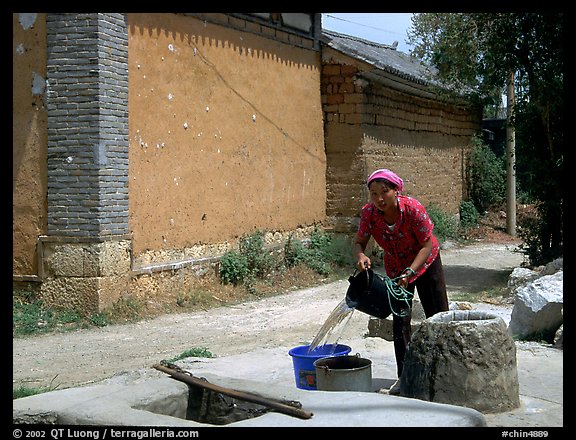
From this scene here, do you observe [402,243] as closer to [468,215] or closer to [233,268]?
[233,268]

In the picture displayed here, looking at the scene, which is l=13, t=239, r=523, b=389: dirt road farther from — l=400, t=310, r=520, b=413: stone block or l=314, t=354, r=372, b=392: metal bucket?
l=400, t=310, r=520, b=413: stone block

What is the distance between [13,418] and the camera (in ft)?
12.2

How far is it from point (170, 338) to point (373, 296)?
3587 mm

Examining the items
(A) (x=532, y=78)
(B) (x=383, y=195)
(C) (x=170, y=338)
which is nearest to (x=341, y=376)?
(B) (x=383, y=195)

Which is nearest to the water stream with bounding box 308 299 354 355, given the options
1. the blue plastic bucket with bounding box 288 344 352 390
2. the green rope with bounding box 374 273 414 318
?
the blue plastic bucket with bounding box 288 344 352 390

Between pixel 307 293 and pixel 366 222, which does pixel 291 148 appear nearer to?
pixel 307 293

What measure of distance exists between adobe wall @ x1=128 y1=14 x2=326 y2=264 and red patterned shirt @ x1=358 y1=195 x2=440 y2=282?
4596mm

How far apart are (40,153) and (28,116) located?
0.45 metres

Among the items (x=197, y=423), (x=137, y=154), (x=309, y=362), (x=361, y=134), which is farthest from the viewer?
(x=361, y=134)

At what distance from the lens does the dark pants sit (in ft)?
16.8

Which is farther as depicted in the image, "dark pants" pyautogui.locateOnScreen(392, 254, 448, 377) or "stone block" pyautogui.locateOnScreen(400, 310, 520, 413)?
"dark pants" pyautogui.locateOnScreen(392, 254, 448, 377)

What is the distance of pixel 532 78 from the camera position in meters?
11.0

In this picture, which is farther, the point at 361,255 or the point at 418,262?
the point at 361,255

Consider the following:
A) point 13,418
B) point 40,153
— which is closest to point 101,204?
point 40,153
